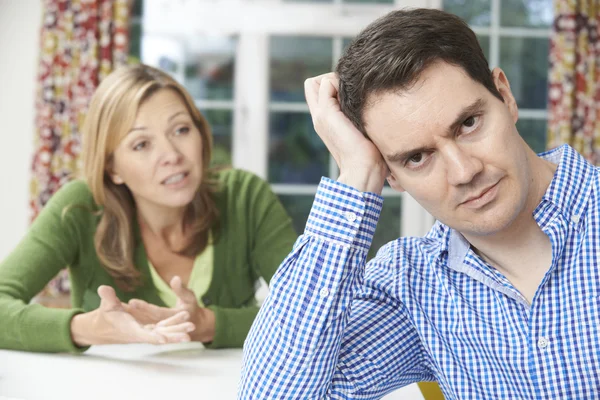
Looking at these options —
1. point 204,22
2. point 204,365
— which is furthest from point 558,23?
point 204,365

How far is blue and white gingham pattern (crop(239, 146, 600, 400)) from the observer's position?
100 cm

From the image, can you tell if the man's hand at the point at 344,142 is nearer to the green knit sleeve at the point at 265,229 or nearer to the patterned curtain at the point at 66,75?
the green knit sleeve at the point at 265,229

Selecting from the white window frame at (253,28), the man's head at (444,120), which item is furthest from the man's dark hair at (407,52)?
the white window frame at (253,28)

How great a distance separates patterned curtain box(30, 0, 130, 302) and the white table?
9.35 ft

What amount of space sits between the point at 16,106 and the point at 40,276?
2.84 meters

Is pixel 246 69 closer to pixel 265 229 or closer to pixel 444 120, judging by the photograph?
pixel 265 229

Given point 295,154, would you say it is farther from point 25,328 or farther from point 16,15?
point 25,328

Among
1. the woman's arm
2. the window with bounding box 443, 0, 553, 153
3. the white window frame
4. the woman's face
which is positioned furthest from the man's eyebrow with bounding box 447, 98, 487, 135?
the window with bounding box 443, 0, 553, 153

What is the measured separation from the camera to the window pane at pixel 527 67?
446cm

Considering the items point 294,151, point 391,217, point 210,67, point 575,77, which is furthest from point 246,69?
point 575,77

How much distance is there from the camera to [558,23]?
4227 millimetres

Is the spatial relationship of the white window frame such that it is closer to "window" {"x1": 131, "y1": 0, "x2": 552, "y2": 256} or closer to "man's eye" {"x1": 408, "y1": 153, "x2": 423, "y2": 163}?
"window" {"x1": 131, "y1": 0, "x2": 552, "y2": 256}

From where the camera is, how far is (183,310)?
1.57m

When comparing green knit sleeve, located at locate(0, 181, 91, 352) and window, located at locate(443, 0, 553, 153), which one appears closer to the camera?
green knit sleeve, located at locate(0, 181, 91, 352)
